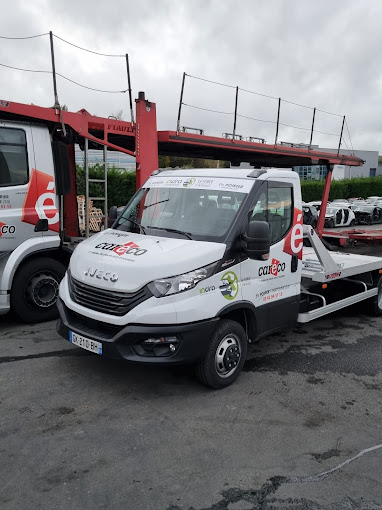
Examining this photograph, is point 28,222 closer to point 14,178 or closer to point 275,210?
point 14,178

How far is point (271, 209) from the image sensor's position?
471 centimetres

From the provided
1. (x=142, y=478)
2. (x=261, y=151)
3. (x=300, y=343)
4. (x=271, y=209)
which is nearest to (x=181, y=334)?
(x=142, y=478)

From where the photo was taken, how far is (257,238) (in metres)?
4.14

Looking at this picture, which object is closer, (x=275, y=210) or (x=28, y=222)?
(x=275, y=210)

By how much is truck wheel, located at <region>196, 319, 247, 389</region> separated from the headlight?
546mm

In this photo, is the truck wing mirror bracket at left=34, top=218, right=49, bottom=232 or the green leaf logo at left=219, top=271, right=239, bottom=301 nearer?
the green leaf logo at left=219, top=271, right=239, bottom=301

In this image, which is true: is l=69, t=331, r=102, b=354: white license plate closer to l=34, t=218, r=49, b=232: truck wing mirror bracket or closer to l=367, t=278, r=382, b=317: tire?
l=34, t=218, r=49, b=232: truck wing mirror bracket

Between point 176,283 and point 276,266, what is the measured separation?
53.5 inches

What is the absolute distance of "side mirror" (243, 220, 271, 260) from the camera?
4.14 m

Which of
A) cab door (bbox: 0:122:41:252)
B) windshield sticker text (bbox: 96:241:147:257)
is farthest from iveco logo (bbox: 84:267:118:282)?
cab door (bbox: 0:122:41:252)

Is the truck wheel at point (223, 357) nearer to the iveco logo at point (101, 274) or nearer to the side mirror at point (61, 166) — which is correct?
the iveco logo at point (101, 274)

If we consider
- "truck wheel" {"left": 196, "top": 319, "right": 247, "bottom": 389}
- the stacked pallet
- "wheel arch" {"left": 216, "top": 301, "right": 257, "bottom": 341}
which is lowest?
"truck wheel" {"left": 196, "top": 319, "right": 247, "bottom": 389}

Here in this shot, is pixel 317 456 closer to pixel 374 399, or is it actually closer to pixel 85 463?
pixel 374 399

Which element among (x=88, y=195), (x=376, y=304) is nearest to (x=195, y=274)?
(x=88, y=195)
